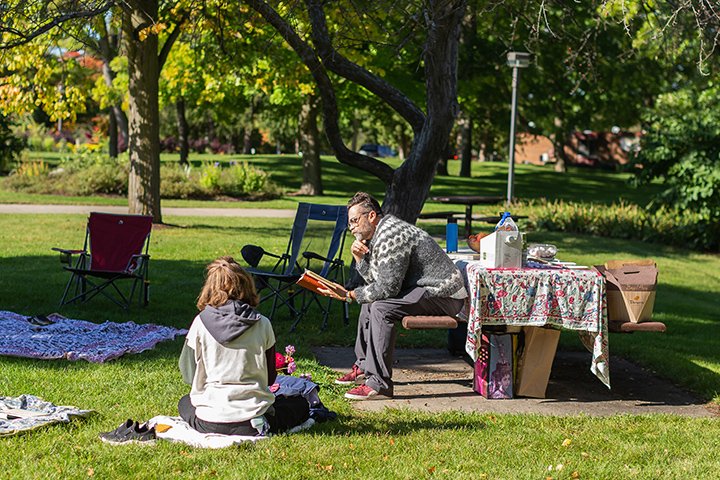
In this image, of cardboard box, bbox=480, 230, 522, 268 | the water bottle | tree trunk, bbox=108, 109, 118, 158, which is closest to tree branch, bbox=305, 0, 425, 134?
the water bottle

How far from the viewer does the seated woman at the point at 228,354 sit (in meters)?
5.15

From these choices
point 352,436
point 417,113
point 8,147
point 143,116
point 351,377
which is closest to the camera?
point 352,436

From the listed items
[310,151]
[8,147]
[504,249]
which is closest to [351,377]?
[504,249]

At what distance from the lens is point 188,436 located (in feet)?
17.0

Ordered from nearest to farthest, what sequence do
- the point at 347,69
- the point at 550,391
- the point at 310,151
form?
the point at 550,391 < the point at 347,69 < the point at 310,151

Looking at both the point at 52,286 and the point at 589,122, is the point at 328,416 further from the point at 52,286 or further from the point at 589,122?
the point at 589,122

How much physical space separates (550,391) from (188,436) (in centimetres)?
294

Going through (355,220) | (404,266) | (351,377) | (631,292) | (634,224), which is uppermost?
(355,220)

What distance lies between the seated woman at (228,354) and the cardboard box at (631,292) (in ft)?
8.94

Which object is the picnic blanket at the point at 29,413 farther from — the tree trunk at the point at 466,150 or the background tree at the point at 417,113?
the tree trunk at the point at 466,150

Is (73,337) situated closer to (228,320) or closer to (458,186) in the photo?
(228,320)

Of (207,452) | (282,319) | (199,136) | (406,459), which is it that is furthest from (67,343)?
(199,136)

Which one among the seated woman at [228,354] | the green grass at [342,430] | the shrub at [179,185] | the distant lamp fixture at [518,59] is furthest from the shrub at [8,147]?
the seated woman at [228,354]

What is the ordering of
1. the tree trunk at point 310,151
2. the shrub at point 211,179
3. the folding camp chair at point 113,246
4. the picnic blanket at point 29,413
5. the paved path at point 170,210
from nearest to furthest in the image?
the picnic blanket at point 29,413, the folding camp chair at point 113,246, the paved path at point 170,210, the shrub at point 211,179, the tree trunk at point 310,151
